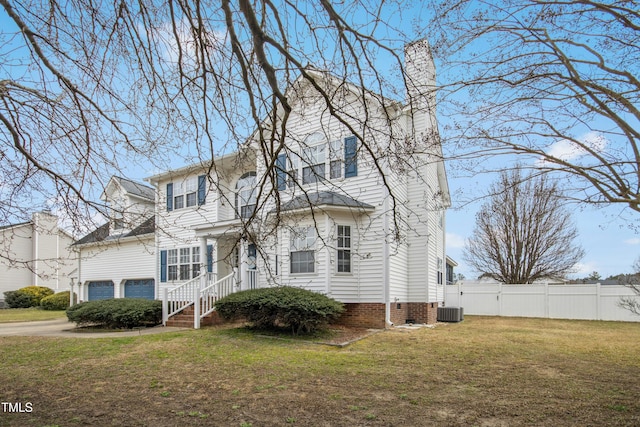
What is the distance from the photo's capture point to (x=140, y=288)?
20.6 meters

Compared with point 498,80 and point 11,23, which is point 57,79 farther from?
point 498,80

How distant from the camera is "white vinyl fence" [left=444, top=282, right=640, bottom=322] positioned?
1909 cm

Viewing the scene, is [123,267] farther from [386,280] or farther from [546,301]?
[546,301]

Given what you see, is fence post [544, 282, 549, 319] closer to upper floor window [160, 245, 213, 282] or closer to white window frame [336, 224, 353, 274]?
white window frame [336, 224, 353, 274]

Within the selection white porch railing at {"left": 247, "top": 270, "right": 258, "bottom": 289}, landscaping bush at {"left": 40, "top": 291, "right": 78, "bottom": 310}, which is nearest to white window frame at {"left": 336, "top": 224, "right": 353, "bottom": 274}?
white porch railing at {"left": 247, "top": 270, "right": 258, "bottom": 289}

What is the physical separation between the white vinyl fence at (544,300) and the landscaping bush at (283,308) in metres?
13.1

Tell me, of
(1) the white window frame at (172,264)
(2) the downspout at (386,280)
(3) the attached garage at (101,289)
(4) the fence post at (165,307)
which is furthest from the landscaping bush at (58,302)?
(2) the downspout at (386,280)

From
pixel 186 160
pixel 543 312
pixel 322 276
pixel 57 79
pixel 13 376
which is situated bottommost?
pixel 543 312

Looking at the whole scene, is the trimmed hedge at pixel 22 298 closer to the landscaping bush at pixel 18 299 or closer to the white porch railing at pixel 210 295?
the landscaping bush at pixel 18 299

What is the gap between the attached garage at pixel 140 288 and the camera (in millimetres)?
20061

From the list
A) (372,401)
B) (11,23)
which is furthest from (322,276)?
(11,23)

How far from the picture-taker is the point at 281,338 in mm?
10594

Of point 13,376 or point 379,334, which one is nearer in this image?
point 13,376

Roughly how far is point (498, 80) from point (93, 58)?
233 inches
